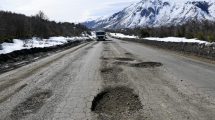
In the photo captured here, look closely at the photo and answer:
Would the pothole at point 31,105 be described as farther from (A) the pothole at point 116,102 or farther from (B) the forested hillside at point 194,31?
(B) the forested hillside at point 194,31

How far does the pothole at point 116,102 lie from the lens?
749 centimetres

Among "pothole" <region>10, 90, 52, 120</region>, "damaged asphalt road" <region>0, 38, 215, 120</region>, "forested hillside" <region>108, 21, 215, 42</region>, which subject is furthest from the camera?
"forested hillside" <region>108, 21, 215, 42</region>

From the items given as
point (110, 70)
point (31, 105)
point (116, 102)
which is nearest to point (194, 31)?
point (110, 70)

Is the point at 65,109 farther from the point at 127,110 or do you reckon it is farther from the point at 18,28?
the point at 18,28

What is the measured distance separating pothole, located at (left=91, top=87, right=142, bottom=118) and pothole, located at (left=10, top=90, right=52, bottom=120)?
1.27 metres

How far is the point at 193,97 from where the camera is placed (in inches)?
336

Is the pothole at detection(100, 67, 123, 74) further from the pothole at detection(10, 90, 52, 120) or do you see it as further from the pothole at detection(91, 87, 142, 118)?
the pothole at detection(10, 90, 52, 120)

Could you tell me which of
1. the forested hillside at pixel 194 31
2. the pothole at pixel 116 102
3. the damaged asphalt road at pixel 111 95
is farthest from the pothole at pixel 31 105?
the forested hillside at pixel 194 31

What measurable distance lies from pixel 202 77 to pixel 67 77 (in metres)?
4.61

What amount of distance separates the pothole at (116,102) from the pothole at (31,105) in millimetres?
1267

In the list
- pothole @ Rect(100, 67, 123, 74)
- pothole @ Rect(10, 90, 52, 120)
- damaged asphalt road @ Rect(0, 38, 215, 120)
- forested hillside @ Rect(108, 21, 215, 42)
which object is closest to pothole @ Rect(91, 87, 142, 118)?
damaged asphalt road @ Rect(0, 38, 215, 120)

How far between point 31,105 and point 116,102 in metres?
1.96

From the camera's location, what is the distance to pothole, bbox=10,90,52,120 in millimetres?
7418

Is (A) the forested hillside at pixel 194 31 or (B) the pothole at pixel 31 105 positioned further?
(A) the forested hillside at pixel 194 31
